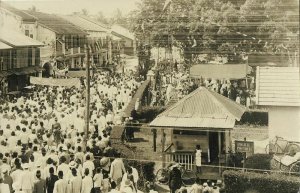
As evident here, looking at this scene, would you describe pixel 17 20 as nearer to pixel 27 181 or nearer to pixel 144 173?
pixel 27 181

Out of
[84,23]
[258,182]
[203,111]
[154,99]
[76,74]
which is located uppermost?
[84,23]

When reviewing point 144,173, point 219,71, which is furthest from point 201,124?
point 144,173

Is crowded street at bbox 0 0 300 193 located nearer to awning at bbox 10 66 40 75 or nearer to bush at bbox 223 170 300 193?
bush at bbox 223 170 300 193

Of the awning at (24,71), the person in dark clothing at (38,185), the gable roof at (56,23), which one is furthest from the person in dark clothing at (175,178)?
the awning at (24,71)

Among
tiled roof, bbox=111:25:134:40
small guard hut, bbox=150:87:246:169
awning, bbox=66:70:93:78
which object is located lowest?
small guard hut, bbox=150:87:246:169

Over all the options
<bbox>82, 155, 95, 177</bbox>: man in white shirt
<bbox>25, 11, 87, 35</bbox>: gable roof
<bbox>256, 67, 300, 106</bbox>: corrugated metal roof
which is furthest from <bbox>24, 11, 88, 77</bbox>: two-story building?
<bbox>256, 67, 300, 106</bbox>: corrugated metal roof

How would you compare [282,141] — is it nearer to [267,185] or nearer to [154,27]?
[267,185]
